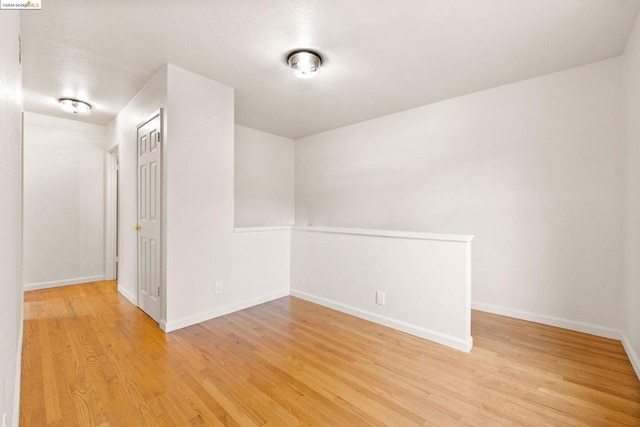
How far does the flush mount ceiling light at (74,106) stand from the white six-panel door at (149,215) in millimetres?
968

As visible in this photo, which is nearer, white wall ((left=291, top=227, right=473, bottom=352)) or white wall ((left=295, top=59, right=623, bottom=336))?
white wall ((left=291, top=227, right=473, bottom=352))

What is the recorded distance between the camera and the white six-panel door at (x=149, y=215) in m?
2.77

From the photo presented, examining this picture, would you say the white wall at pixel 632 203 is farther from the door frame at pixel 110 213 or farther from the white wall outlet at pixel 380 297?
the door frame at pixel 110 213

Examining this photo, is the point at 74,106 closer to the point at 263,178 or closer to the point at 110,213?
the point at 110,213

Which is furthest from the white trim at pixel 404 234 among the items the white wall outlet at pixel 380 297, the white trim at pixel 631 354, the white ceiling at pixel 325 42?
the white ceiling at pixel 325 42

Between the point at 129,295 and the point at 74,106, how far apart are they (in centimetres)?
243

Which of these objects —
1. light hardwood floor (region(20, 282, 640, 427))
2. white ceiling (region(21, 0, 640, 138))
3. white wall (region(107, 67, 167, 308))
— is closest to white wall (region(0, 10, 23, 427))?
light hardwood floor (region(20, 282, 640, 427))

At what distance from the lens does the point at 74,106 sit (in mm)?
3453

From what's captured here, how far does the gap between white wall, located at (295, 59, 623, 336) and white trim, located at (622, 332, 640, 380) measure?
7.6 inches

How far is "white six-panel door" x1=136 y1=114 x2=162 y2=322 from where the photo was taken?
277 cm

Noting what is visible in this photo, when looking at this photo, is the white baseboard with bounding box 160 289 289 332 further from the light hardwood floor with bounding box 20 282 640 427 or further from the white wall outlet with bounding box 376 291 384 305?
the white wall outlet with bounding box 376 291 384 305

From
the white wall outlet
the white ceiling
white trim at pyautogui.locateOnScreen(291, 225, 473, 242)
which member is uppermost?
the white ceiling

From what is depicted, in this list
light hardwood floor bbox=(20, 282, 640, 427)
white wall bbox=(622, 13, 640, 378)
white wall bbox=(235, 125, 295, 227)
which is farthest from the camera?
white wall bbox=(235, 125, 295, 227)

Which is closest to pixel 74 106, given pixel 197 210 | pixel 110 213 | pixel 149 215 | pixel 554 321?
pixel 110 213
